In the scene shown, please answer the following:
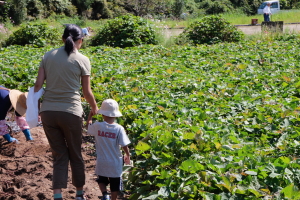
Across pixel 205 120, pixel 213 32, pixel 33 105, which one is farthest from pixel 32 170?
pixel 213 32

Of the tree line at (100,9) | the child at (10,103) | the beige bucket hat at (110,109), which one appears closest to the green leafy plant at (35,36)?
the child at (10,103)

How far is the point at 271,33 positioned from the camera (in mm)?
16078

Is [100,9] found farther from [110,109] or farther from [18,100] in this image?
[110,109]

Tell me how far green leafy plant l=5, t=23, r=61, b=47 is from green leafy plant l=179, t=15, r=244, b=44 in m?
4.96

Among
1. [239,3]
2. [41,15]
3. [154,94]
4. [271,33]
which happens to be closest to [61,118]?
[154,94]

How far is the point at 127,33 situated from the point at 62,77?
433 inches

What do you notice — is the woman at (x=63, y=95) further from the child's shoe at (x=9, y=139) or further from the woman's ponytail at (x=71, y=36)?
the child's shoe at (x=9, y=139)

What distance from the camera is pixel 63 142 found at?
164 inches

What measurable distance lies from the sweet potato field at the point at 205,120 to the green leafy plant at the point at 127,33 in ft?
14.5

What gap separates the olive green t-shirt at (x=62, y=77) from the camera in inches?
156

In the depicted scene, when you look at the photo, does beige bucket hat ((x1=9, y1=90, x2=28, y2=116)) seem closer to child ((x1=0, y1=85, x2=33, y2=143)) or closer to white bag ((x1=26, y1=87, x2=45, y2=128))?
child ((x1=0, y1=85, x2=33, y2=143))

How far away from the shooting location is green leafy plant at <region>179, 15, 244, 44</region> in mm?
15375

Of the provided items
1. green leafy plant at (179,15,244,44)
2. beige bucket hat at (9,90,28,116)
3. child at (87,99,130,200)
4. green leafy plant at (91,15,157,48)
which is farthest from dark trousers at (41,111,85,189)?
green leafy plant at (179,15,244,44)

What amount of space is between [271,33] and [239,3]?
3245 cm
